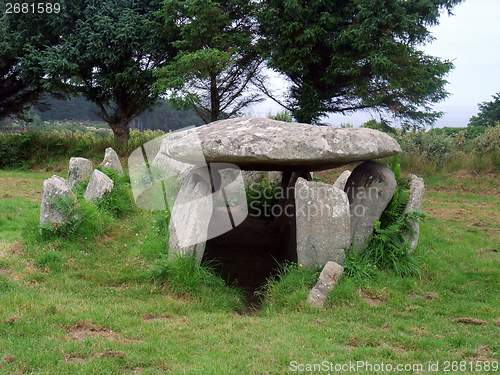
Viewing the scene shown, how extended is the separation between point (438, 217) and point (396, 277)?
4.94 m

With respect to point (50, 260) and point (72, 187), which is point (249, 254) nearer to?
point (50, 260)

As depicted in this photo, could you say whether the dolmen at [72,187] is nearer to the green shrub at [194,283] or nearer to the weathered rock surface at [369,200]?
the green shrub at [194,283]

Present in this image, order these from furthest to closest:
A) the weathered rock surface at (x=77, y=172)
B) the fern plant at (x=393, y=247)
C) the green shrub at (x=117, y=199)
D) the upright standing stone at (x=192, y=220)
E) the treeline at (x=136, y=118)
Result: 1. the treeline at (x=136, y=118)
2. the weathered rock surface at (x=77, y=172)
3. the green shrub at (x=117, y=199)
4. the fern plant at (x=393, y=247)
5. the upright standing stone at (x=192, y=220)

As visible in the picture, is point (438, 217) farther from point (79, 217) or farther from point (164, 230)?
point (79, 217)

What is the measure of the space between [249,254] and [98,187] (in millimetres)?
3252

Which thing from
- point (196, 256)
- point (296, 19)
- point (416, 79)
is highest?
point (296, 19)

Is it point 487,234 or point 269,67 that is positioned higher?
point 269,67

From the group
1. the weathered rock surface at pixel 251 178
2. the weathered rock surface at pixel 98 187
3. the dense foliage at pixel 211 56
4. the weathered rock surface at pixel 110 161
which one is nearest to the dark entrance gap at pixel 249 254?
the weathered rock surface at pixel 251 178

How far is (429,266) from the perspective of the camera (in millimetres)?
6270

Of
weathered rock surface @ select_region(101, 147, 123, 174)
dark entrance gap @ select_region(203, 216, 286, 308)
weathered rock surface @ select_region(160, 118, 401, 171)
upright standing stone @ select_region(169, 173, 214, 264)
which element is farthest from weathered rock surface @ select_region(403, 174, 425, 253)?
weathered rock surface @ select_region(101, 147, 123, 174)

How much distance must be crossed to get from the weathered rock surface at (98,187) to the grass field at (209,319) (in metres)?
1.23

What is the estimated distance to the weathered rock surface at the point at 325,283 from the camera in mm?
5102

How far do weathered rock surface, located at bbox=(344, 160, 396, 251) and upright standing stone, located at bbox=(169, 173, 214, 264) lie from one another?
7.02ft

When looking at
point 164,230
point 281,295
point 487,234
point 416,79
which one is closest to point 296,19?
point 416,79
